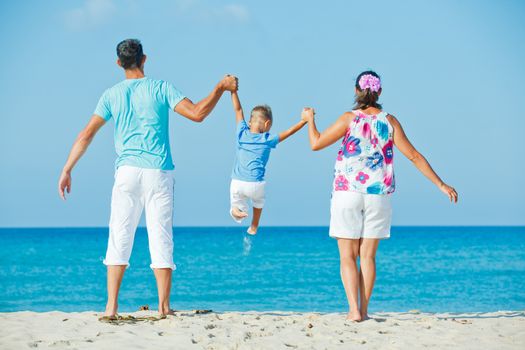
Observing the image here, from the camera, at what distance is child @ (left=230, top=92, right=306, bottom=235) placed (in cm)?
866

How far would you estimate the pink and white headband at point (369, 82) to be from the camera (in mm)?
7312

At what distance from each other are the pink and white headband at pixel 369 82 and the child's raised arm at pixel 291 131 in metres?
0.97

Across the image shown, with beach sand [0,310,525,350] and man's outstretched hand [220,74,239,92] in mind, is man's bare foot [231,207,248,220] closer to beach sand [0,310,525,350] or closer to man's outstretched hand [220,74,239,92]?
beach sand [0,310,525,350]

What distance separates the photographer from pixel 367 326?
7.26m

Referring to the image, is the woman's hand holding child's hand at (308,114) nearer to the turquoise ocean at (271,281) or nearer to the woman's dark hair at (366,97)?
the woman's dark hair at (366,97)

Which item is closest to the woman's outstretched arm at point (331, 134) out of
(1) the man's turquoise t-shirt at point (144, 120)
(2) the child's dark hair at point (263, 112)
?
(1) the man's turquoise t-shirt at point (144, 120)

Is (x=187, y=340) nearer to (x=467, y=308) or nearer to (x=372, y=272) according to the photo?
(x=372, y=272)

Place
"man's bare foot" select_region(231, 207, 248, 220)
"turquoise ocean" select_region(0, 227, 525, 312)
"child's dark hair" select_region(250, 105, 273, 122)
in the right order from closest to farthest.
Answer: "child's dark hair" select_region(250, 105, 273, 122)
"man's bare foot" select_region(231, 207, 248, 220)
"turquoise ocean" select_region(0, 227, 525, 312)

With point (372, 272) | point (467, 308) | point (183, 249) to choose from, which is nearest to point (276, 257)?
point (183, 249)

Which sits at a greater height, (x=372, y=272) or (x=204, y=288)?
(x=372, y=272)

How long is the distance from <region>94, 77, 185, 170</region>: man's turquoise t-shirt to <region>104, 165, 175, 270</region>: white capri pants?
10cm

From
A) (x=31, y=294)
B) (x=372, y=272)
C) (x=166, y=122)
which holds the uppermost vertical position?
(x=166, y=122)

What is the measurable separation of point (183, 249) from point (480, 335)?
117 ft

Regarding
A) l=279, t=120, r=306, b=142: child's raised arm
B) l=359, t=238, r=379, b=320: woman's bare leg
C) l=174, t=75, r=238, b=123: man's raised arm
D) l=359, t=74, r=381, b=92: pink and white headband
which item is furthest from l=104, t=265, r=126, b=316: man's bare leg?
l=359, t=74, r=381, b=92: pink and white headband
